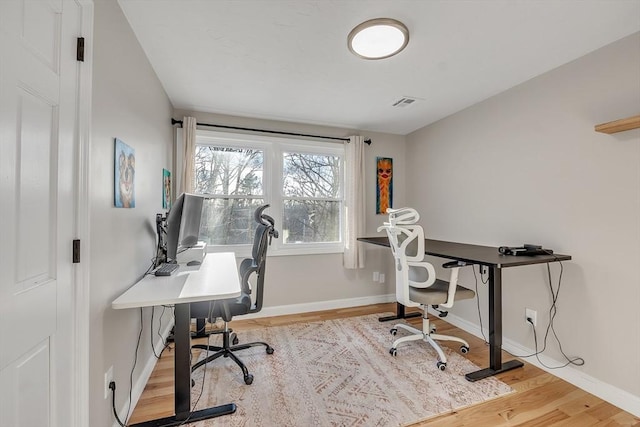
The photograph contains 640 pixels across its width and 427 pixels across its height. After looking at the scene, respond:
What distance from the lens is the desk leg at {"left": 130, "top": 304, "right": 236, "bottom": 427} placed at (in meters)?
1.56

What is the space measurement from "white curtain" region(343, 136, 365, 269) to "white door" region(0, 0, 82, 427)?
8.95 ft

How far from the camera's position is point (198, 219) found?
2.36m

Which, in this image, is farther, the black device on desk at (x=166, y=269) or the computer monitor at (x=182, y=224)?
the computer monitor at (x=182, y=224)

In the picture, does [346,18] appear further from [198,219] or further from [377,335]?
[377,335]

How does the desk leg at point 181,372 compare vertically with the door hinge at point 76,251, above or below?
below

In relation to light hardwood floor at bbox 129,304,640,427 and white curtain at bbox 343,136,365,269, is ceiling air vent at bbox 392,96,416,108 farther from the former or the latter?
light hardwood floor at bbox 129,304,640,427

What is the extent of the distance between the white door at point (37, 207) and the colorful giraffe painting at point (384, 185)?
10.4 feet

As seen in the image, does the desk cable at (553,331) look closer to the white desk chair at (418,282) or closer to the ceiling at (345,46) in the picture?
the white desk chair at (418,282)

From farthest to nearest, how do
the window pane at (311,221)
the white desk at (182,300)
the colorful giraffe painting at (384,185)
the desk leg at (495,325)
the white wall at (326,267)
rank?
the colorful giraffe painting at (384,185) → the window pane at (311,221) → the white wall at (326,267) → the desk leg at (495,325) → the white desk at (182,300)

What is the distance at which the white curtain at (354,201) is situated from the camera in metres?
3.45

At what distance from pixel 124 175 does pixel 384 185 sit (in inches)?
116

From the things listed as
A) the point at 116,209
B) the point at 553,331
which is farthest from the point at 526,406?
the point at 116,209

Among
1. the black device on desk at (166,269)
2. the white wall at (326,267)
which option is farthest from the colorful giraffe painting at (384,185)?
the black device on desk at (166,269)

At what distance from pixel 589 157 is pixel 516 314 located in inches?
54.2
